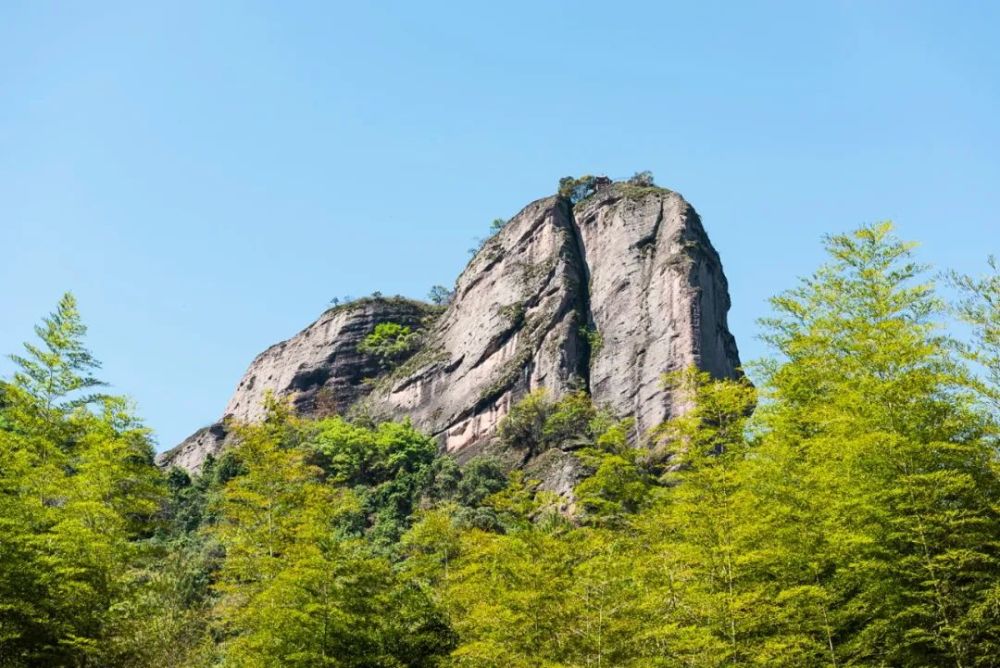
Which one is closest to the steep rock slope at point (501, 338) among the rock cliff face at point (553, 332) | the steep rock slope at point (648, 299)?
the rock cliff face at point (553, 332)

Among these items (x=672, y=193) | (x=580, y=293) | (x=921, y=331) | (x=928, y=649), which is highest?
(x=672, y=193)

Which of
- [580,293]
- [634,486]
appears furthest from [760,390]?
[580,293]

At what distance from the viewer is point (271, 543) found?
22.3 meters

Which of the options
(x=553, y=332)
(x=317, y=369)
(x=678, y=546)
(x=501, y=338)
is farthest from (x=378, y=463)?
(x=678, y=546)

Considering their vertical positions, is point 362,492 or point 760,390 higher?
point 362,492

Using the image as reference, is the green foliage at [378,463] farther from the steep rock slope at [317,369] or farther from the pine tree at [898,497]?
the pine tree at [898,497]

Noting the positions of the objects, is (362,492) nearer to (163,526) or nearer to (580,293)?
(580,293)

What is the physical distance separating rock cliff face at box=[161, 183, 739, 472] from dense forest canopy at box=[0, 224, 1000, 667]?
34160 millimetres

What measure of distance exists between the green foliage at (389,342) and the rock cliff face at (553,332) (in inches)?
39.9

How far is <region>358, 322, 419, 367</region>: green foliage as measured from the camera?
93500 millimetres

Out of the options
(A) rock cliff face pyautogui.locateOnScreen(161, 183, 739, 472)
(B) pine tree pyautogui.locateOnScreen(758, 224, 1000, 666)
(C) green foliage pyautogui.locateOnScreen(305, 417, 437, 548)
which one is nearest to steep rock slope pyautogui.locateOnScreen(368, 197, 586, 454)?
(A) rock cliff face pyautogui.locateOnScreen(161, 183, 739, 472)

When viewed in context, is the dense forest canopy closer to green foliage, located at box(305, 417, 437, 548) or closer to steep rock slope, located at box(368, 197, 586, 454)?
green foliage, located at box(305, 417, 437, 548)

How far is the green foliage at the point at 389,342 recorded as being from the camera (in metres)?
93.5

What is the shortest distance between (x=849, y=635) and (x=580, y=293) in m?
62.3
